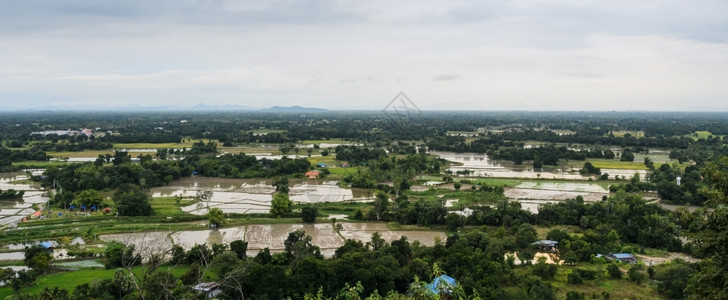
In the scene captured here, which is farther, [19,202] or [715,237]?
[19,202]

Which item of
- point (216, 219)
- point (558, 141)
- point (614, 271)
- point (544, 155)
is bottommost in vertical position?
point (614, 271)

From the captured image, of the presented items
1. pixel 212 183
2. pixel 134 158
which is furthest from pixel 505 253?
pixel 134 158

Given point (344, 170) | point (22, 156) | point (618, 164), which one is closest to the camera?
point (344, 170)

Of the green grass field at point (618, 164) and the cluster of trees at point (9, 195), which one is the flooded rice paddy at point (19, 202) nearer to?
the cluster of trees at point (9, 195)

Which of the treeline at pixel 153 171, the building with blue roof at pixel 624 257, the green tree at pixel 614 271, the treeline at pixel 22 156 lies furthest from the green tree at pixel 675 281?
the treeline at pixel 22 156

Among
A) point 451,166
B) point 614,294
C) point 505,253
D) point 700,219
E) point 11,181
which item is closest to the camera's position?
point 700,219

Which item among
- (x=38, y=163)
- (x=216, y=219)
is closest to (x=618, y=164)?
(x=216, y=219)

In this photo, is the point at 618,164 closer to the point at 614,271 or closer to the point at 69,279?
the point at 614,271

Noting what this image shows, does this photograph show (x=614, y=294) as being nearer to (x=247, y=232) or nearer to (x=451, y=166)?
(x=247, y=232)

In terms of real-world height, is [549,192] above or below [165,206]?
above
